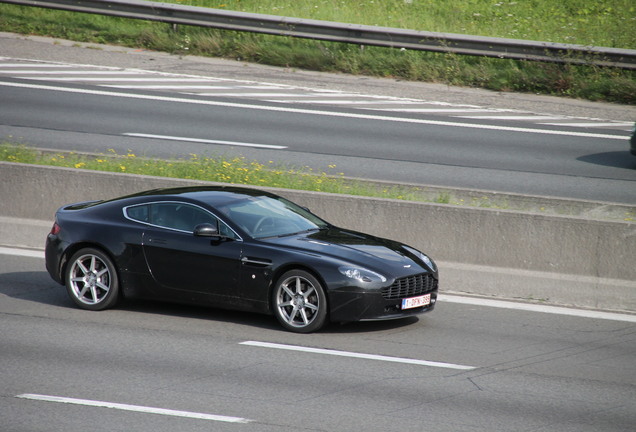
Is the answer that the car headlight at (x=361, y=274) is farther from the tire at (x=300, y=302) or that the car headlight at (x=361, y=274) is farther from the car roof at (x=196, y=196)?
the car roof at (x=196, y=196)

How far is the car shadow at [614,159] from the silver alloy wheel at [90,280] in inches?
423

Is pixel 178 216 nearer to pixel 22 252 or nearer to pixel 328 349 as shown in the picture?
pixel 328 349

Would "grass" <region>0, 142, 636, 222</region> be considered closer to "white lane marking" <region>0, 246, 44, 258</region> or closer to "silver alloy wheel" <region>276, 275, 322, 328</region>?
"white lane marking" <region>0, 246, 44, 258</region>

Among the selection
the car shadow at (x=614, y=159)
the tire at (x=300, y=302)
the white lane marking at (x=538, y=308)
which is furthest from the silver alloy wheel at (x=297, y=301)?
the car shadow at (x=614, y=159)

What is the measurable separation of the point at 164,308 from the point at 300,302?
1846 millimetres

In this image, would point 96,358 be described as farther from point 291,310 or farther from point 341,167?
point 341,167

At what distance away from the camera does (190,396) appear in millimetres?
7176

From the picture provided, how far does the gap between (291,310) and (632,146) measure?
33.5 feet

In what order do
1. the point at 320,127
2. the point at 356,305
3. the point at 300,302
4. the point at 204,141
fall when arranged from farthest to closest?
the point at 320,127 < the point at 204,141 < the point at 300,302 < the point at 356,305

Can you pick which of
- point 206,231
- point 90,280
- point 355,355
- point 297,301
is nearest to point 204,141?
point 90,280

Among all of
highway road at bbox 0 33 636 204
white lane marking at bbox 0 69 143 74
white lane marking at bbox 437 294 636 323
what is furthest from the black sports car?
white lane marking at bbox 0 69 143 74

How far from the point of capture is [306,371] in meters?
7.95

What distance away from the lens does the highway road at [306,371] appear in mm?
6727

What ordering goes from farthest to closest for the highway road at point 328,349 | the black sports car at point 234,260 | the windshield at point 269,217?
the windshield at point 269,217
the black sports car at point 234,260
the highway road at point 328,349
